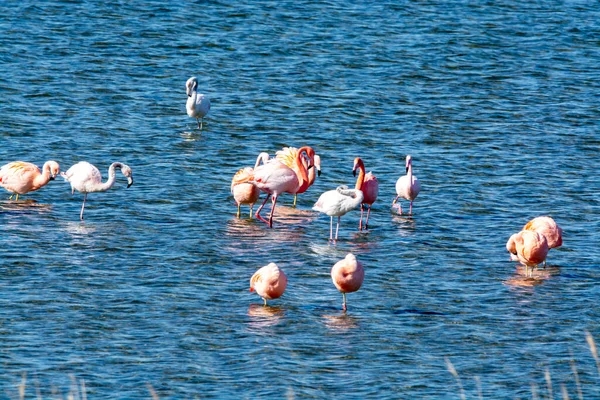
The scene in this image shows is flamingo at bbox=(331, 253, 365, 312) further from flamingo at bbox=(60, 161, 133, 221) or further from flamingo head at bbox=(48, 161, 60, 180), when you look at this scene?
flamingo head at bbox=(48, 161, 60, 180)

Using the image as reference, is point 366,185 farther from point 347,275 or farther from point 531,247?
point 347,275

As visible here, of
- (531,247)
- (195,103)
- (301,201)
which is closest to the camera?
(531,247)

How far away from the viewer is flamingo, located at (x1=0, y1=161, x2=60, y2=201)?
1641 cm

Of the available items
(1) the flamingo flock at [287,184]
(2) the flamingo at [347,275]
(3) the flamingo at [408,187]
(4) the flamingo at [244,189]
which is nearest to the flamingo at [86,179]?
(1) the flamingo flock at [287,184]

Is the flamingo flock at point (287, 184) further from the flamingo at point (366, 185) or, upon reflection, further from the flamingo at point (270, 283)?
the flamingo at point (270, 283)

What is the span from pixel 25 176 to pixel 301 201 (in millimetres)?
4087

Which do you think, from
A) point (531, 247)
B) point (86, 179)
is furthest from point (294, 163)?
point (531, 247)

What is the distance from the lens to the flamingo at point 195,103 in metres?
21.0

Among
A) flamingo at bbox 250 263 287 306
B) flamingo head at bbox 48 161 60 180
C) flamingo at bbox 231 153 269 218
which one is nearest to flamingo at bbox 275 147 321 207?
flamingo at bbox 231 153 269 218

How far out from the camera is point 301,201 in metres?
17.7

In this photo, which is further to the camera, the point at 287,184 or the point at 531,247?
the point at 287,184

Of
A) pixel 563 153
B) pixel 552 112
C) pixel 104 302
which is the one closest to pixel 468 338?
pixel 104 302

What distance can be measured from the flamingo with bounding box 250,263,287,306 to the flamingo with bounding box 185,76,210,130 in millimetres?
8995

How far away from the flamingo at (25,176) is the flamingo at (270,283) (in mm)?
5144
